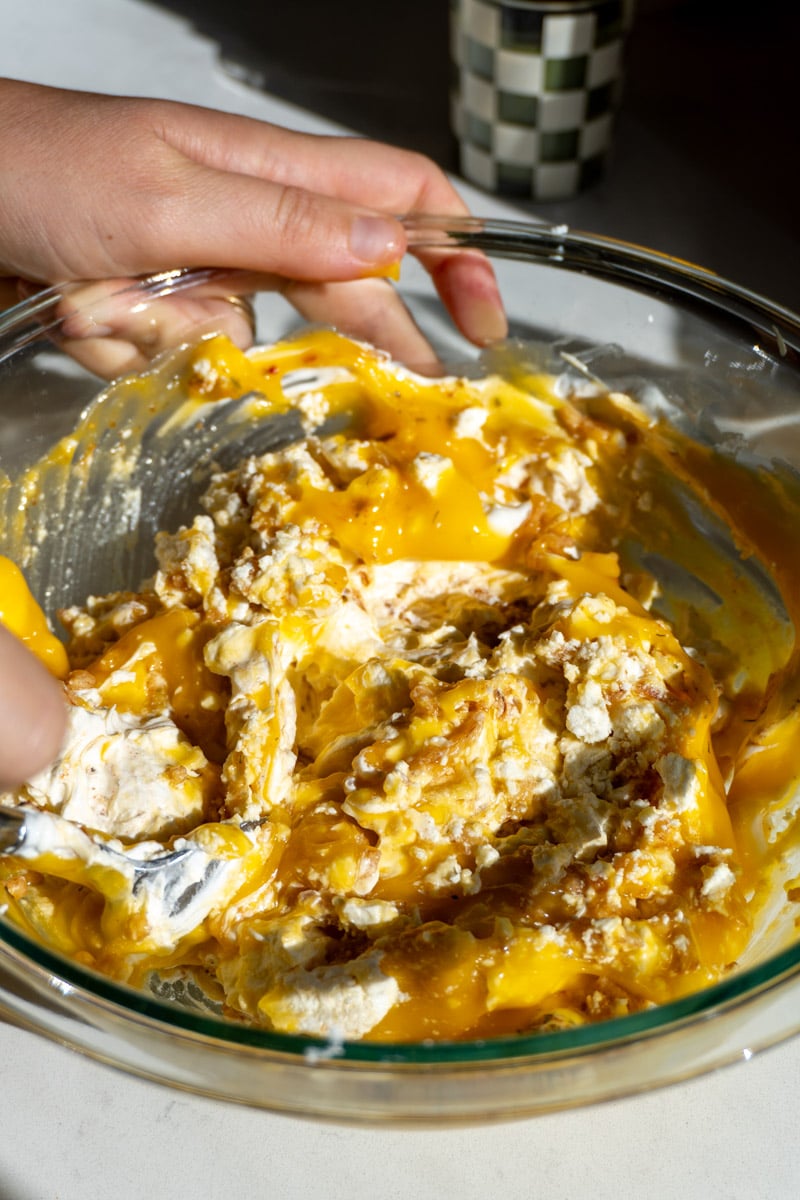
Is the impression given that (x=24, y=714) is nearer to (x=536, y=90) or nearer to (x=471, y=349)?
(x=471, y=349)

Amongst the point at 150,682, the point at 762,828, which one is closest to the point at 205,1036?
the point at 150,682

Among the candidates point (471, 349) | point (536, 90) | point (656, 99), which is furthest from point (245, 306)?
point (656, 99)

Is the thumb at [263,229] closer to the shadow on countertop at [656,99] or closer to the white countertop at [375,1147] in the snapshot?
the shadow on countertop at [656,99]

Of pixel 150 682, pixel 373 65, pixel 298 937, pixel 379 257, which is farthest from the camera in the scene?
pixel 373 65

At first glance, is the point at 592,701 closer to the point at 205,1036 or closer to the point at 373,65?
the point at 205,1036

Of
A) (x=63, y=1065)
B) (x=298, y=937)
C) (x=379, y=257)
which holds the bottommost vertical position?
(x=63, y=1065)
